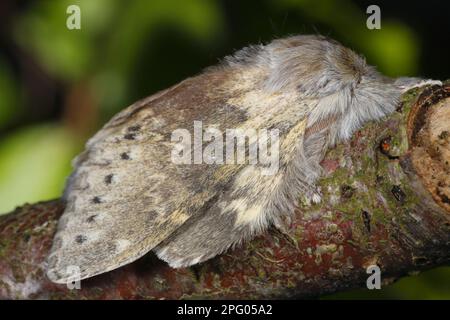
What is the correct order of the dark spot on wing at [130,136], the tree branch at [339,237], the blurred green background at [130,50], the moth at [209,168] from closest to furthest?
the tree branch at [339,237] → the moth at [209,168] → the dark spot on wing at [130,136] → the blurred green background at [130,50]

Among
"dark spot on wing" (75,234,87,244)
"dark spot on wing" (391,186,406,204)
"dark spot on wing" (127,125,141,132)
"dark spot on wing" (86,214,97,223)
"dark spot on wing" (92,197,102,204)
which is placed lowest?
"dark spot on wing" (75,234,87,244)

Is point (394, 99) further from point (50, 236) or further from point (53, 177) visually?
point (53, 177)

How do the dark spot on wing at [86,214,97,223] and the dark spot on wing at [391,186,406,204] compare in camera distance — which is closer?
the dark spot on wing at [391,186,406,204]

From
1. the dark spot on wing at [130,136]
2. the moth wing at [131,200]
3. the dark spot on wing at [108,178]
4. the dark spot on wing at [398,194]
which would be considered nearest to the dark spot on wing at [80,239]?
the moth wing at [131,200]

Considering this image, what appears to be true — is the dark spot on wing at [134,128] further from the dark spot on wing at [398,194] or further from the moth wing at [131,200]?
the dark spot on wing at [398,194]

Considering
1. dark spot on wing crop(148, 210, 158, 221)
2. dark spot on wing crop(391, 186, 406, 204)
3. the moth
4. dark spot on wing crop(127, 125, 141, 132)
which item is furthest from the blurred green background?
dark spot on wing crop(391, 186, 406, 204)

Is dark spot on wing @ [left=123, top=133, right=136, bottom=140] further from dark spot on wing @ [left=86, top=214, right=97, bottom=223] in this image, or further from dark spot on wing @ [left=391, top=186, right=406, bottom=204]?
dark spot on wing @ [left=391, top=186, right=406, bottom=204]
